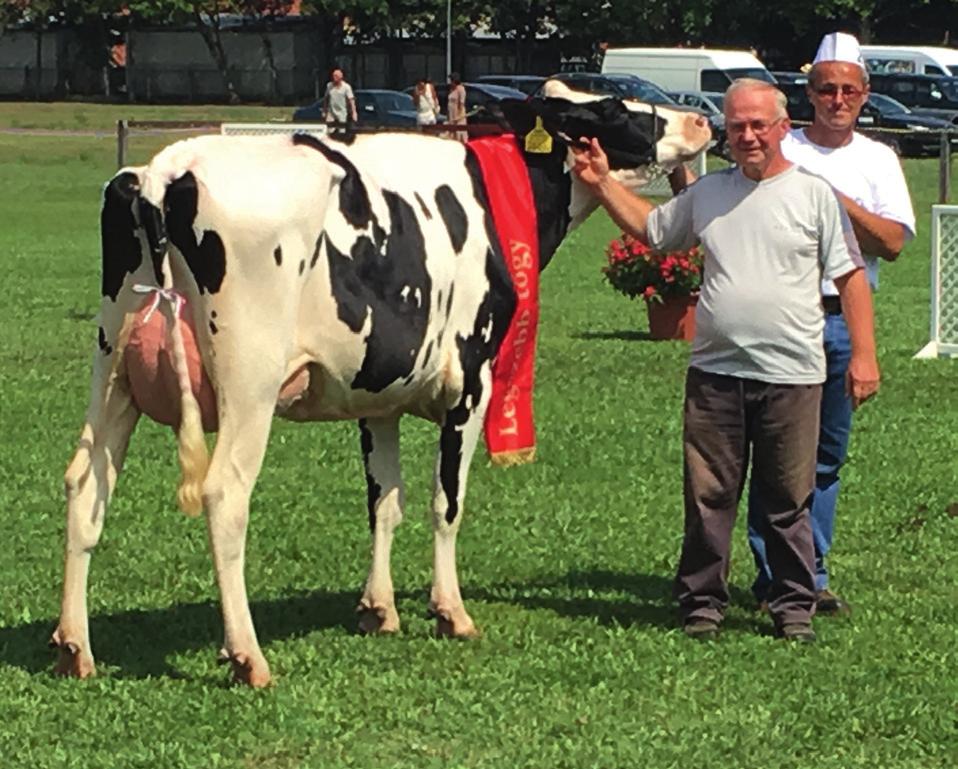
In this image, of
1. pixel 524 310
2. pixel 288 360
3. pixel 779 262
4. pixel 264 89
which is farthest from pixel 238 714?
pixel 264 89

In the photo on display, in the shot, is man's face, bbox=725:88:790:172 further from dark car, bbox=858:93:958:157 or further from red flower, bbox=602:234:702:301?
dark car, bbox=858:93:958:157

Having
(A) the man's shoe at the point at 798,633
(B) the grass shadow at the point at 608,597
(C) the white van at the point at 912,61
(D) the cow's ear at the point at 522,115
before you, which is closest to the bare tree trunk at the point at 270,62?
(C) the white van at the point at 912,61

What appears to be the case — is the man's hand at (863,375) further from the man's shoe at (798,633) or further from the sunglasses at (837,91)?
the sunglasses at (837,91)

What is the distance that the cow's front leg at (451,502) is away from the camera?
8.20 metres

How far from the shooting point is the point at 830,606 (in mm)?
8648

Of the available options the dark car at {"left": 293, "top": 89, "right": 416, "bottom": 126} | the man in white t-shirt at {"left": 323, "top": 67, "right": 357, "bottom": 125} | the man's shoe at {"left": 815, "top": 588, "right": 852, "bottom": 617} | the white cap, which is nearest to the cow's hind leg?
the man's shoe at {"left": 815, "top": 588, "right": 852, "bottom": 617}

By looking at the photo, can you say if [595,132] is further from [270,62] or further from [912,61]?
[270,62]

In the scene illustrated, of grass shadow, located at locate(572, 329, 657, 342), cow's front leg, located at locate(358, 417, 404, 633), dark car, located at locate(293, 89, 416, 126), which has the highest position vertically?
cow's front leg, located at locate(358, 417, 404, 633)

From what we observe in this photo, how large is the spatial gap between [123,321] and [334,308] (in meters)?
0.72

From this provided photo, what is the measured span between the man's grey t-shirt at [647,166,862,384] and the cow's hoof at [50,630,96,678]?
2.53 m

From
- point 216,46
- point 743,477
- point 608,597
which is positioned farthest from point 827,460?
point 216,46

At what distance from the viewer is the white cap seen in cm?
832

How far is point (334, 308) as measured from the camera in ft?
24.6

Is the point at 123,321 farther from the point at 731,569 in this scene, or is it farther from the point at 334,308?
the point at 731,569
